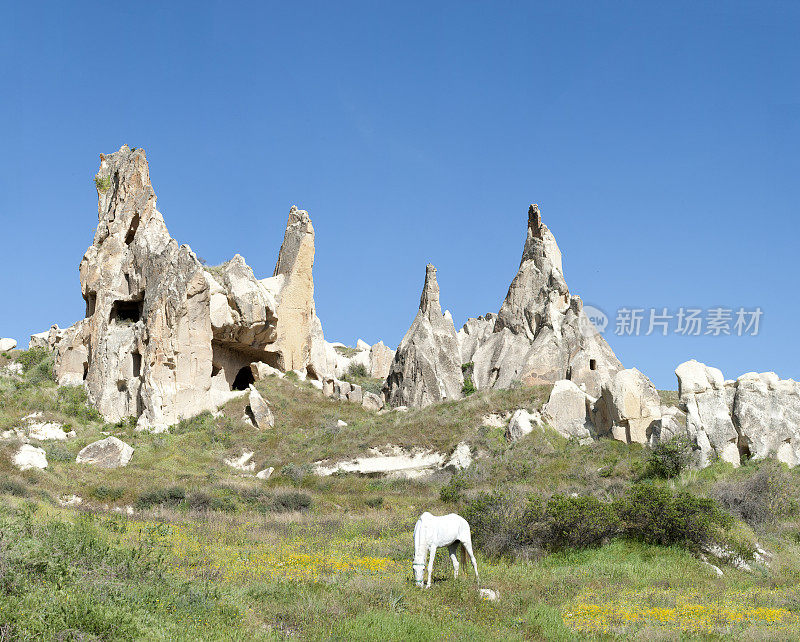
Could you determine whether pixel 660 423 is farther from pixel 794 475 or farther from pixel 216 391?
pixel 216 391

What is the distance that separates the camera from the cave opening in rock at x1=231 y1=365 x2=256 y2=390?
1609 inches

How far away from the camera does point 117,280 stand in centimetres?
3606

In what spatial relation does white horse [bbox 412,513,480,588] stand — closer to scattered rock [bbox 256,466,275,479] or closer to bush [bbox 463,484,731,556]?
bush [bbox 463,484,731,556]

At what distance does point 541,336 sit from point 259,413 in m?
19.2

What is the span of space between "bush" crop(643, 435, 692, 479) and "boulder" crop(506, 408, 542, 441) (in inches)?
272

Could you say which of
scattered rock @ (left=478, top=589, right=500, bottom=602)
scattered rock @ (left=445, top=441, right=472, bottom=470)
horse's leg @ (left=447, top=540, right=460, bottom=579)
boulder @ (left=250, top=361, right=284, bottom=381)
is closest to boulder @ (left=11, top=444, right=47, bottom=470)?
scattered rock @ (left=445, top=441, right=472, bottom=470)

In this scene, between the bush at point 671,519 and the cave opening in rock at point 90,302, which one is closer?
the bush at point 671,519

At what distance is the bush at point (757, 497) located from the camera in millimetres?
16469


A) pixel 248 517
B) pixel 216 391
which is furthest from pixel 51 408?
pixel 248 517

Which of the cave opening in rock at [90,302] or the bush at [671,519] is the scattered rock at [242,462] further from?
the bush at [671,519]

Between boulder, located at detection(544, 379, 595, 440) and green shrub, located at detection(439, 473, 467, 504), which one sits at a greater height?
boulder, located at detection(544, 379, 595, 440)

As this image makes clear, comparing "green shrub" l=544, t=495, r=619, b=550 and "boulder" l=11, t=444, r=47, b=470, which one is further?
"boulder" l=11, t=444, r=47, b=470

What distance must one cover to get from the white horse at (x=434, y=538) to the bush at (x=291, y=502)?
9.12 meters

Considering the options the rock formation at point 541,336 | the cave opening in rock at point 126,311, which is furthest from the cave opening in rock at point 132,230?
the rock formation at point 541,336
